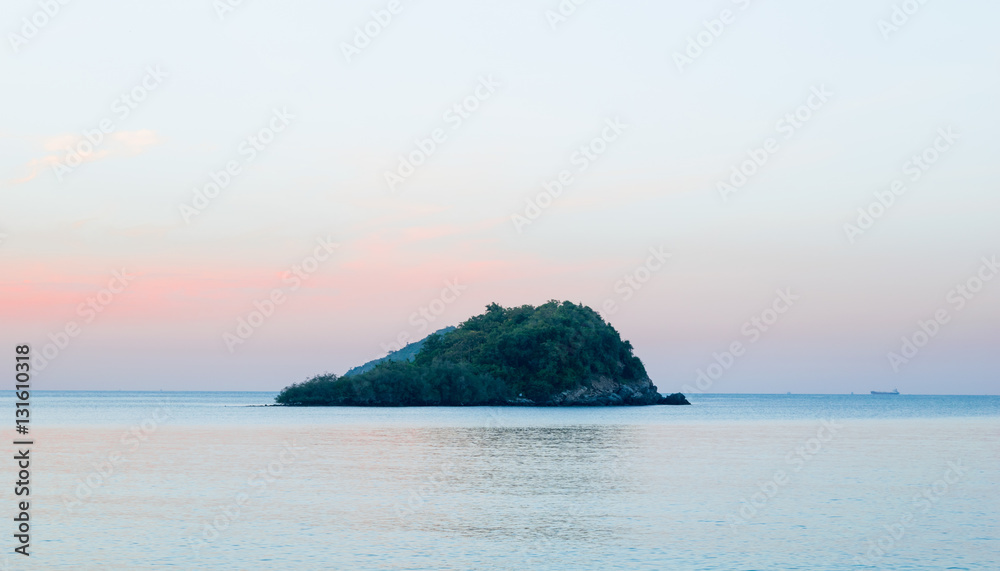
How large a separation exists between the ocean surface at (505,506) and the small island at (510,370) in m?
81.2

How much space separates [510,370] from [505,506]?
118434 mm

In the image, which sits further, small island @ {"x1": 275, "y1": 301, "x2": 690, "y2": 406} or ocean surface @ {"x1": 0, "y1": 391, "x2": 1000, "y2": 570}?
small island @ {"x1": 275, "y1": 301, "x2": 690, "y2": 406}

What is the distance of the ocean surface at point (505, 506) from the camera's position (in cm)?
Answer: 2367

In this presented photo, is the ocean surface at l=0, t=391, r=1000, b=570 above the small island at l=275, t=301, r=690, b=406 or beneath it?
beneath

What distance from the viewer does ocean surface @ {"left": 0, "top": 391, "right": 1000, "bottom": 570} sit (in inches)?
932

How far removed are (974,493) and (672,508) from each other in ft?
44.2

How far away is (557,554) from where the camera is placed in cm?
2388

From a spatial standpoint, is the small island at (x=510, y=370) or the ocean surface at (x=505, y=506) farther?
the small island at (x=510, y=370)

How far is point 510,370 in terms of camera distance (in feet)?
493

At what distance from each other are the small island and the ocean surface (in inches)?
3198

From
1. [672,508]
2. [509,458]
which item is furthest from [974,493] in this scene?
[509,458]

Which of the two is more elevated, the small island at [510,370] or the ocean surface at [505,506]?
the small island at [510,370]

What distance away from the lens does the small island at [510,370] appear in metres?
143

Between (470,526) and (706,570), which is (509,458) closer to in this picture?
(470,526)
